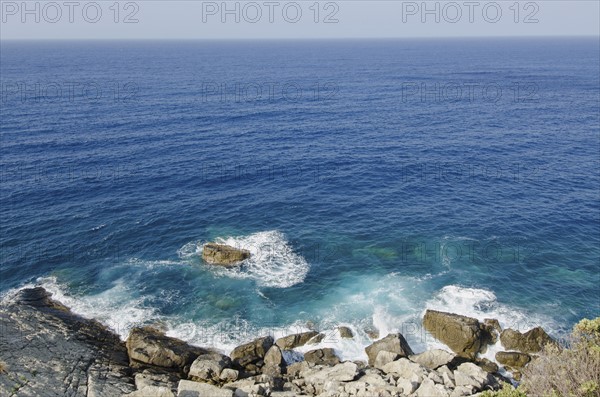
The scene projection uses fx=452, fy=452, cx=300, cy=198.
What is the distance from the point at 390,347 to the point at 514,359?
12.5m

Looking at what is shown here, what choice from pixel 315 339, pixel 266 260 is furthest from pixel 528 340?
pixel 266 260

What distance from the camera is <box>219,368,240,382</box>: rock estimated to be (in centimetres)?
4156

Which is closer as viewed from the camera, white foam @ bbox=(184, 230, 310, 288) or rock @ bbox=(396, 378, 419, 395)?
rock @ bbox=(396, 378, 419, 395)

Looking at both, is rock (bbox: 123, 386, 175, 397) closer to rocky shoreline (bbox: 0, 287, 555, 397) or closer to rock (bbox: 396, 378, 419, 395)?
rocky shoreline (bbox: 0, 287, 555, 397)

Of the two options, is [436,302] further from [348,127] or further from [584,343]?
[348,127]

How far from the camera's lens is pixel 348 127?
363 feet

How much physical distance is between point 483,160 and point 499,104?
170 ft

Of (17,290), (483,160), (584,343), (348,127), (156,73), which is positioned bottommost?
(17,290)

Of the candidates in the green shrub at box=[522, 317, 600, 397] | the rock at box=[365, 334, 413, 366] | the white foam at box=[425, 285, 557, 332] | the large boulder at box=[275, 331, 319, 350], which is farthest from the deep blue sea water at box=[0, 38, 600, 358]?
the green shrub at box=[522, 317, 600, 397]

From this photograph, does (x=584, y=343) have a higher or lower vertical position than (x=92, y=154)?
lower

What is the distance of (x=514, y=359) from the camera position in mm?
45188

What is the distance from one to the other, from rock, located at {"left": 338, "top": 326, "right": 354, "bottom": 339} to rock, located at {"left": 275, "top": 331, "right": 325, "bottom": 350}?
3109 mm

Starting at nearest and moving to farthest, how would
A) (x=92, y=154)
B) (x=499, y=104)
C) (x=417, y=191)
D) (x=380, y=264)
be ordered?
(x=380, y=264), (x=417, y=191), (x=92, y=154), (x=499, y=104)

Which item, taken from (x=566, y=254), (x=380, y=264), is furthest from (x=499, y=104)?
(x=380, y=264)
